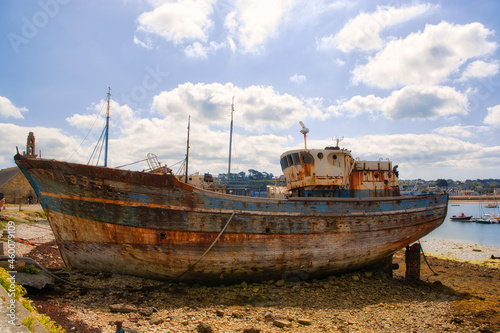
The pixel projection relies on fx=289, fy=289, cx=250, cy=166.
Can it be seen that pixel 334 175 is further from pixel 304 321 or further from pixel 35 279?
pixel 35 279

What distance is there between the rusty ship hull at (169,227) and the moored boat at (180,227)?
31 millimetres

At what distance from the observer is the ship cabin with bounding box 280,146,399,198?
1177 cm

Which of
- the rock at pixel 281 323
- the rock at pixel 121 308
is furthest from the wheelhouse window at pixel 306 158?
the rock at pixel 121 308

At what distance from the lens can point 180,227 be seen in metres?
9.05

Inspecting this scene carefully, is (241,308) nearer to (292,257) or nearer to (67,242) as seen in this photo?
(292,257)

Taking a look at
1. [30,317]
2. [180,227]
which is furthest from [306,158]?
[30,317]

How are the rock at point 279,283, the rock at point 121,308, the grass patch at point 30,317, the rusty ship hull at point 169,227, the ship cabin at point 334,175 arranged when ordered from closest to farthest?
1. the grass patch at point 30,317
2. the rock at point 121,308
3. the rusty ship hull at point 169,227
4. the rock at point 279,283
5. the ship cabin at point 334,175

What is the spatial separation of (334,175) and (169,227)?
6776 millimetres

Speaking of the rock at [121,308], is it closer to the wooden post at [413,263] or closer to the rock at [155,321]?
the rock at [155,321]

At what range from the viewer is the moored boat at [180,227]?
8.88 meters

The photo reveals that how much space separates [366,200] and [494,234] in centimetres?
3790

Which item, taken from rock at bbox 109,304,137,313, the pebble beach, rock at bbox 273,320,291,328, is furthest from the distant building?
rock at bbox 273,320,291,328

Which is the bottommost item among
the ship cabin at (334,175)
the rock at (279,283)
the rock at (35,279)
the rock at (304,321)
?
the rock at (304,321)

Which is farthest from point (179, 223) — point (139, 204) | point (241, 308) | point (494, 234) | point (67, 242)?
point (494, 234)
